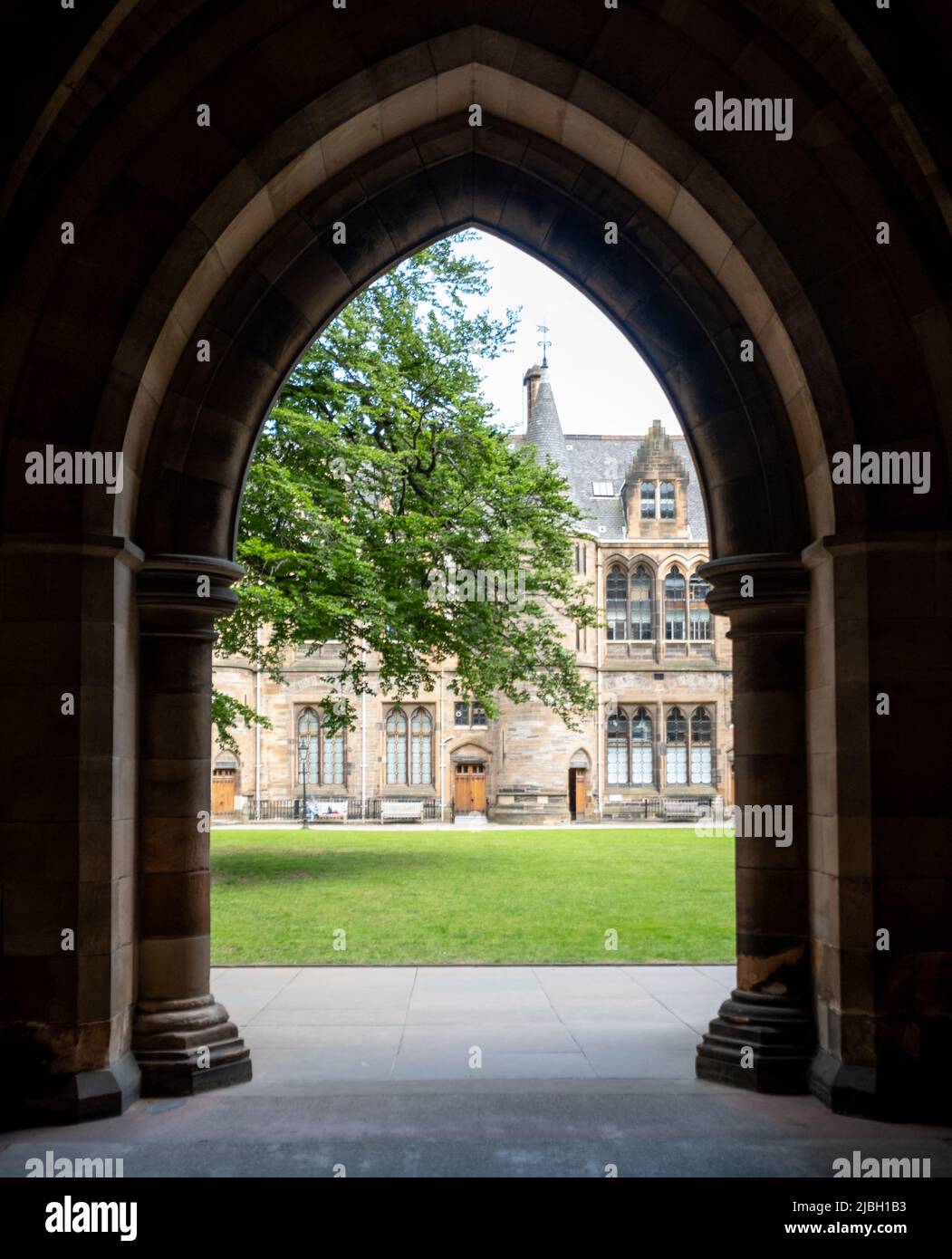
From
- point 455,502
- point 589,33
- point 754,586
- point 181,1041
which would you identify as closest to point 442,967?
point 181,1041

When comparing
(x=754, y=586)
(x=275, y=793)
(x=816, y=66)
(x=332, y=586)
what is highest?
(x=816, y=66)

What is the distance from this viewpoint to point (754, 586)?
658cm

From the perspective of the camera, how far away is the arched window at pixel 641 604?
43.9 metres

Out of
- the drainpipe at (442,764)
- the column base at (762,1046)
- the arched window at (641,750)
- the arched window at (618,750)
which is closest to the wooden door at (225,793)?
the drainpipe at (442,764)

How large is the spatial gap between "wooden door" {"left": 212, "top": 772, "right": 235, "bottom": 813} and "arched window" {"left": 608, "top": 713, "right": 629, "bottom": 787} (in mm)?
12765

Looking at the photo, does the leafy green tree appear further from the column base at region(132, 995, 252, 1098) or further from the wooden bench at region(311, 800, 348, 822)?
the wooden bench at region(311, 800, 348, 822)

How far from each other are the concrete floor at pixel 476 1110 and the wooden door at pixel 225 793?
3258 cm

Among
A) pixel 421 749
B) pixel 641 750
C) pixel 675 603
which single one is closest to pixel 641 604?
pixel 675 603

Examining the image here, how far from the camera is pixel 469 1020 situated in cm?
824

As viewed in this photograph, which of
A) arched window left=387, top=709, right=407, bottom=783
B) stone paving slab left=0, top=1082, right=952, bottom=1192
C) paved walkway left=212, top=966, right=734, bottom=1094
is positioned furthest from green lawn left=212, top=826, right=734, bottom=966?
arched window left=387, top=709, right=407, bottom=783

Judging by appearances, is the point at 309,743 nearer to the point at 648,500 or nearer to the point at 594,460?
the point at 648,500

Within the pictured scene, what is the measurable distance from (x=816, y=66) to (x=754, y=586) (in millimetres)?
2562

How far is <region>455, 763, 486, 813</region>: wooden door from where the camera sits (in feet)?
135
